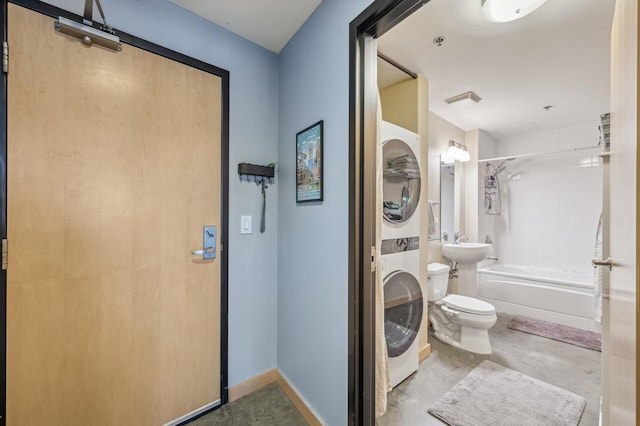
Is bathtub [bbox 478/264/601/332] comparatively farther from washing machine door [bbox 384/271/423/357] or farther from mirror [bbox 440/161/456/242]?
washing machine door [bbox 384/271/423/357]

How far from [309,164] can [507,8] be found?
1368 mm

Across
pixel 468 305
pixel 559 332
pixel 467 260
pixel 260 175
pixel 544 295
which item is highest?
pixel 260 175

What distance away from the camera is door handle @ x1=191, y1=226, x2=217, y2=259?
156cm

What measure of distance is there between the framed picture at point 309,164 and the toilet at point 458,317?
157cm

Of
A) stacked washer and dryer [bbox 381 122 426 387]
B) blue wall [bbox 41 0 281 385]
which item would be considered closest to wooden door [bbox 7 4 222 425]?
blue wall [bbox 41 0 281 385]

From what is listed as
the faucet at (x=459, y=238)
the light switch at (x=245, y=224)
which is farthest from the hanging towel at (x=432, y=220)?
the light switch at (x=245, y=224)

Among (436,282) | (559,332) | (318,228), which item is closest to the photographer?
(318,228)

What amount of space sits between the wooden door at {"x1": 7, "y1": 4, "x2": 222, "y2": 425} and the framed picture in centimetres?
52

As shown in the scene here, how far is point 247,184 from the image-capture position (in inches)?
69.0

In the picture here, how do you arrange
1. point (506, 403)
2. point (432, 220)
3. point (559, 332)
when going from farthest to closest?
point (432, 220) → point (559, 332) → point (506, 403)

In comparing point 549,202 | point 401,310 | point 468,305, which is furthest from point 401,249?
point 549,202

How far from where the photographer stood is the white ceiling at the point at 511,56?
1.51 metres

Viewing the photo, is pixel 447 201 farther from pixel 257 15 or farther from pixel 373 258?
pixel 257 15

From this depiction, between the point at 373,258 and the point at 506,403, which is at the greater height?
the point at 373,258
